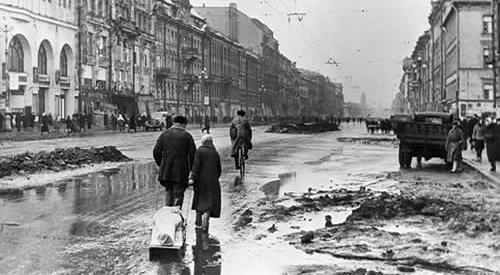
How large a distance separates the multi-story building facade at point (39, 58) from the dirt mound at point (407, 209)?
4506 centimetres

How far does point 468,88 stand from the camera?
73875 mm

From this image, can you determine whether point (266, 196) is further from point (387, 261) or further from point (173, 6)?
point (173, 6)

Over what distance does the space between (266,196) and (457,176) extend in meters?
9.24

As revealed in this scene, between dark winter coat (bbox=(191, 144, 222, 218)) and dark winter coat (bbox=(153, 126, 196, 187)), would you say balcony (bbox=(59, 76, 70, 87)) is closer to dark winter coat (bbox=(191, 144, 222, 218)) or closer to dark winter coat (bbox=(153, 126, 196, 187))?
dark winter coat (bbox=(153, 126, 196, 187))

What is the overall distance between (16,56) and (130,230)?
50.2 metres

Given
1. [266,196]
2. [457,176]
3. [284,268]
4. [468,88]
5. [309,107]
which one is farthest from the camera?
[309,107]

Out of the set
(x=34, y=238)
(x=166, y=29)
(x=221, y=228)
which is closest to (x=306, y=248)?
(x=221, y=228)

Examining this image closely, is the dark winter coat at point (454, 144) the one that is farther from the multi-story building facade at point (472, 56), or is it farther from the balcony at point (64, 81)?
the multi-story building facade at point (472, 56)

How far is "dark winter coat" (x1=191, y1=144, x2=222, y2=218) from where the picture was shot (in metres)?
10.2

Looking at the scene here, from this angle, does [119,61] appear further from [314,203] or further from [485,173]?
[314,203]

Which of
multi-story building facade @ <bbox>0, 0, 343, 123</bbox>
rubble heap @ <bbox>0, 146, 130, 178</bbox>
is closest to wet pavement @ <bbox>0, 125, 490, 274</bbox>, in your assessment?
rubble heap @ <bbox>0, 146, 130, 178</bbox>

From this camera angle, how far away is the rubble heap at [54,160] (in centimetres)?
1945

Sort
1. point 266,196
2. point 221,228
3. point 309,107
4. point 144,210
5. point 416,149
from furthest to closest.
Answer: point 309,107, point 416,149, point 266,196, point 144,210, point 221,228

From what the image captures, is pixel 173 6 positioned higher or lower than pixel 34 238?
higher
